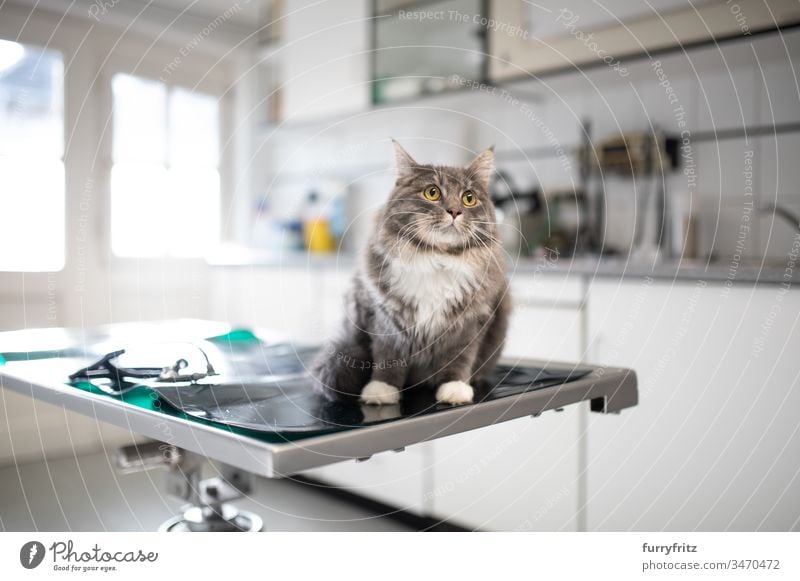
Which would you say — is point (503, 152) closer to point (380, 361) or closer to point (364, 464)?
point (364, 464)

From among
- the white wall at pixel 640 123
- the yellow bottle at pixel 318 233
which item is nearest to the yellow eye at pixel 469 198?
the white wall at pixel 640 123

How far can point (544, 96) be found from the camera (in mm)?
2883

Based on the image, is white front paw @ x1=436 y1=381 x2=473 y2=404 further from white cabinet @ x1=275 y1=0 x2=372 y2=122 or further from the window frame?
the window frame

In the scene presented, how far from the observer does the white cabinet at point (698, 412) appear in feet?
5.92

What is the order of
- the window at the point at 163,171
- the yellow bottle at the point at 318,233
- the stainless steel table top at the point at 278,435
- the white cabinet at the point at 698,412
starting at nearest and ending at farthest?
1. the stainless steel table top at the point at 278,435
2. the white cabinet at the point at 698,412
3. the yellow bottle at the point at 318,233
4. the window at the point at 163,171

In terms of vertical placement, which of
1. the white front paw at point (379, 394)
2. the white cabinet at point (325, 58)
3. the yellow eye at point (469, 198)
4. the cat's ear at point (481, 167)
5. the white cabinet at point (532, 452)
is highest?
the white cabinet at point (325, 58)

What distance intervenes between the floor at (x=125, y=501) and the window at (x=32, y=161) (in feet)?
2.89

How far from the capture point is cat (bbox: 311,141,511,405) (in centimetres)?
123

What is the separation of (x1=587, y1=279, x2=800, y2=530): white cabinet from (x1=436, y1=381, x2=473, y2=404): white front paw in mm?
1076

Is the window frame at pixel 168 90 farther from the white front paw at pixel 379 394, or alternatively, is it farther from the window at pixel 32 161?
the white front paw at pixel 379 394

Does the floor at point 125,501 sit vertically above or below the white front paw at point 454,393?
below

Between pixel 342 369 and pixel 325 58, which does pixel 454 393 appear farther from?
pixel 325 58
